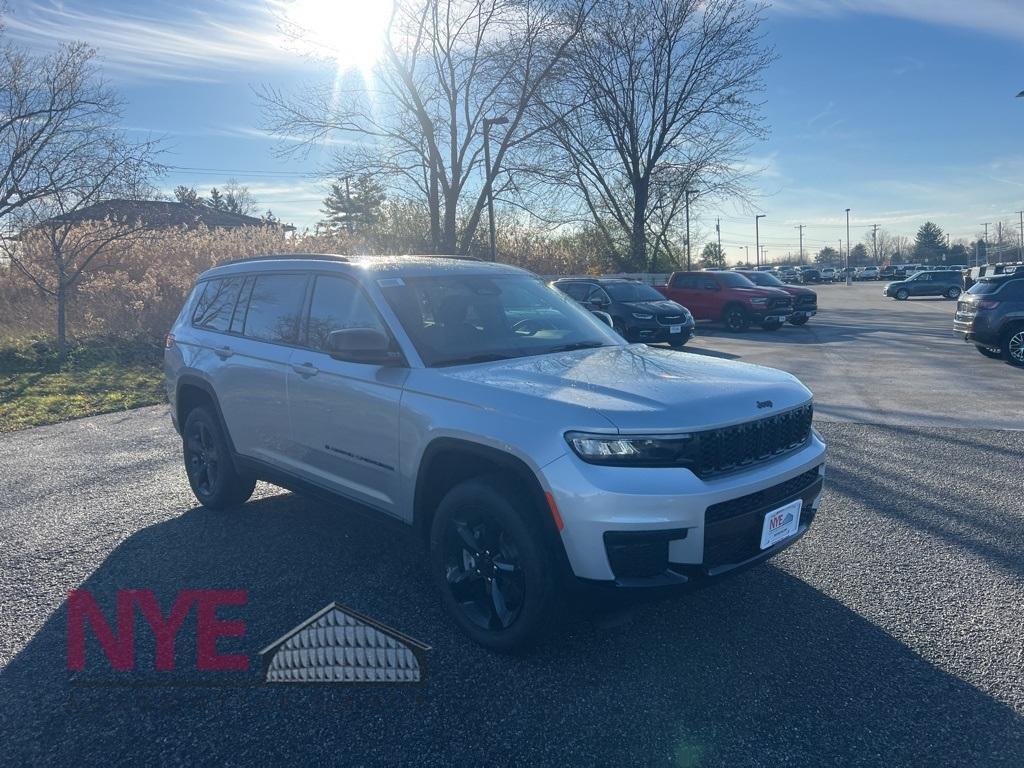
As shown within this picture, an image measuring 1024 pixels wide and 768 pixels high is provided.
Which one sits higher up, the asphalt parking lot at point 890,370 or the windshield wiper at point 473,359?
the windshield wiper at point 473,359

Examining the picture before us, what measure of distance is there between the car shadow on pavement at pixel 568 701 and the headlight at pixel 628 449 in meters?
0.62

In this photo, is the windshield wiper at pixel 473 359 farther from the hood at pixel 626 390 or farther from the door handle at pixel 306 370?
the door handle at pixel 306 370

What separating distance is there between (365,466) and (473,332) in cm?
96

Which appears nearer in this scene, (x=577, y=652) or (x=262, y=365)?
(x=577, y=652)

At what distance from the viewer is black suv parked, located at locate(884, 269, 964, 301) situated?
4219cm

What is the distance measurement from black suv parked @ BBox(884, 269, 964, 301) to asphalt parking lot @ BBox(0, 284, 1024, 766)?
40095mm

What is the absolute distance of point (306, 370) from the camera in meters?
4.57

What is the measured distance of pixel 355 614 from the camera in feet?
13.0

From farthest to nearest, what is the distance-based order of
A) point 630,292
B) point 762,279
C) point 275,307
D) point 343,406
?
1. point 762,279
2. point 630,292
3. point 275,307
4. point 343,406

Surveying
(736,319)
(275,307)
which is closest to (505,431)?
(275,307)

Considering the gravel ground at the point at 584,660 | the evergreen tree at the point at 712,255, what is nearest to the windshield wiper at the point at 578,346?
the gravel ground at the point at 584,660

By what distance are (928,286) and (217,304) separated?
4494 centimetres

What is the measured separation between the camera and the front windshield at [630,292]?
59.8ft

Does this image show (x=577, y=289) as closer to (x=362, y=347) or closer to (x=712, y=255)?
(x=362, y=347)
